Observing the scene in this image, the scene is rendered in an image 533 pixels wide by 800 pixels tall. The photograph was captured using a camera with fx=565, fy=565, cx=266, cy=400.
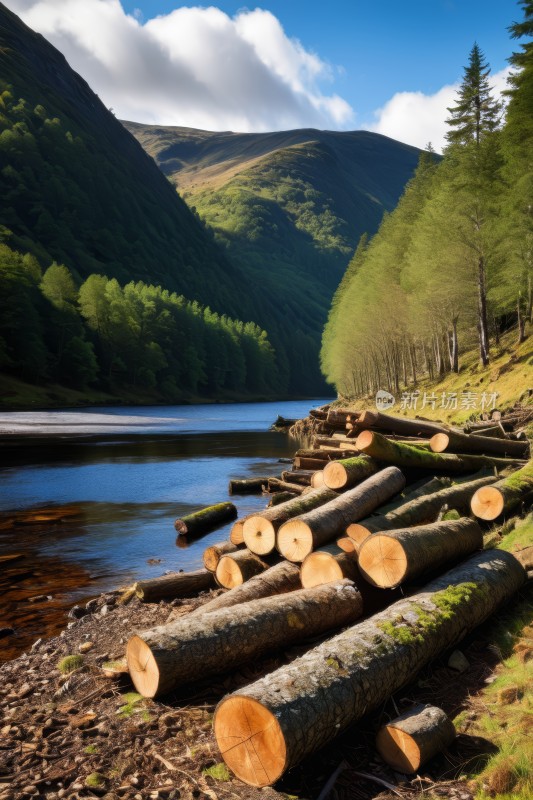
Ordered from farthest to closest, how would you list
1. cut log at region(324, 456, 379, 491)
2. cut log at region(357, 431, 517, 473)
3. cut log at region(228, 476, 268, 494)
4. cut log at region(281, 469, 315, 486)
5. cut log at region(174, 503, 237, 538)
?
cut log at region(228, 476, 268, 494) < cut log at region(281, 469, 315, 486) < cut log at region(174, 503, 237, 538) < cut log at region(357, 431, 517, 473) < cut log at region(324, 456, 379, 491)

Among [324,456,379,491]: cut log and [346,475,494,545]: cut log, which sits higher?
[324,456,379,491]: cut log

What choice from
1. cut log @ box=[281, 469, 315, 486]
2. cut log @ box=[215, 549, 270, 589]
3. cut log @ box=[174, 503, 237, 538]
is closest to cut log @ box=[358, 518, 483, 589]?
cut log @ box=[215, 549, 270, 589]

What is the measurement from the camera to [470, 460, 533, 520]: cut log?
1068 cm

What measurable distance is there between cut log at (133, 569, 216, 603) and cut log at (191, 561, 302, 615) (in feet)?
7.28

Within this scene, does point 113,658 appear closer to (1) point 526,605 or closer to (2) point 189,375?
(1) point 526,605

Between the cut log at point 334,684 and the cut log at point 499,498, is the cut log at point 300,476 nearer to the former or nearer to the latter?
the cut log at point 499,498

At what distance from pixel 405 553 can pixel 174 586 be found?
525cm

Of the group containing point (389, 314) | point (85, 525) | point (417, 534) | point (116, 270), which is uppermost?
point (116, 270)

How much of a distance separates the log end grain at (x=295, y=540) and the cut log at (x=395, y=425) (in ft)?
20.1

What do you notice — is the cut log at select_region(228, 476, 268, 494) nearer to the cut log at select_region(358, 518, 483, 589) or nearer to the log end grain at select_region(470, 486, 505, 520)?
the log end grain at select_region(470, 486, 505, 520)

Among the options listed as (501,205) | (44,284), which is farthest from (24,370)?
(501,205)

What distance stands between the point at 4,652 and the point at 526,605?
7939 millimetres

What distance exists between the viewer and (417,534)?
784 centimetres

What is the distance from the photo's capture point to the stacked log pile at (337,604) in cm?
502
